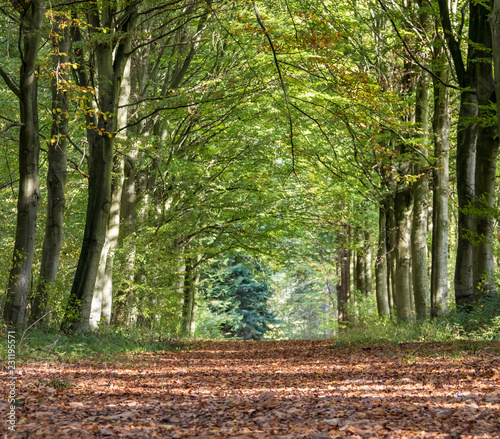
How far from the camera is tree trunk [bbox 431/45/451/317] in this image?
11.5 m

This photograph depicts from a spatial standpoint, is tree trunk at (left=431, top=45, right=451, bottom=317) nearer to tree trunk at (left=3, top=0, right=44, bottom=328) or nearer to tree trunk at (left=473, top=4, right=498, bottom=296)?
tree trunk at (left=473, top=4, right=498, bottom=296)

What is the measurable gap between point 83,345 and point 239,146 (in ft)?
31.2

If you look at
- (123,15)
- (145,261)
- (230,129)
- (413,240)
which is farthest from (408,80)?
(145,261)

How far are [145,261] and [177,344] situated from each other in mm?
2700

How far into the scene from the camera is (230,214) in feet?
61.7

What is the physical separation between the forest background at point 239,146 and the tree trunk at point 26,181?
0.04 meters

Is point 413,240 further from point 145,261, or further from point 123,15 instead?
point 123,15

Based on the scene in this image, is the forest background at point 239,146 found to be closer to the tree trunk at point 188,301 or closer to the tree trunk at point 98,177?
the tree trunk at point 98,177

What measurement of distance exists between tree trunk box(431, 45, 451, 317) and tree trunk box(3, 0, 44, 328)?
8880 millimetres

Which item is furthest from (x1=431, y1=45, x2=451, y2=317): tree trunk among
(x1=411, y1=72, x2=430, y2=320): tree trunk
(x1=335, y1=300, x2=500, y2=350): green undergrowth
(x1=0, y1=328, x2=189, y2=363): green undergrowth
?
(x1=0, y1=328, x2=189, y2=363): green undergrowth

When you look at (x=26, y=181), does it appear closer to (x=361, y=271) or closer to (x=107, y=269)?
(x=107, y=269)

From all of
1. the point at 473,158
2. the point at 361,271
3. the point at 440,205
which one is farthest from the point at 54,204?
the point at 361,271

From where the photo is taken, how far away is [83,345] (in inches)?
391

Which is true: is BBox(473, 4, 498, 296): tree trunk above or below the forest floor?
above
